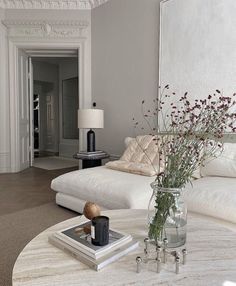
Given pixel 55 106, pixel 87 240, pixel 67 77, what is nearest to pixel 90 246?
pixel 87 240

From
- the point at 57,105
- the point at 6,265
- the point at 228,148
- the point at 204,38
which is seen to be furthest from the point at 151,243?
the point at 57,105

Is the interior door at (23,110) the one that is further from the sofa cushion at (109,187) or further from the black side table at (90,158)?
the sofa cushion at (109,187)

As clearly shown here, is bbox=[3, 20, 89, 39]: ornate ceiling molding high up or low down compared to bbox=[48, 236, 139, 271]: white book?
up

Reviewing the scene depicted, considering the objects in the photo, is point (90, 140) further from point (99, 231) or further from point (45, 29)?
point (99, 231)

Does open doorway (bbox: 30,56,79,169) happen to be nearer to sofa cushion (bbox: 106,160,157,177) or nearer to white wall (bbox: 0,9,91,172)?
white wall (bbox: 0,9,91,172)

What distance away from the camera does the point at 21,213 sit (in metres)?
2.73

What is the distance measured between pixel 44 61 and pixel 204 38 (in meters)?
5.85

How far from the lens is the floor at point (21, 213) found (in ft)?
6.17

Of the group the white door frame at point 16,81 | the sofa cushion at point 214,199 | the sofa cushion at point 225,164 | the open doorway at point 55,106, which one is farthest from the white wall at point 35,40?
the sofa cushion at point 214,199

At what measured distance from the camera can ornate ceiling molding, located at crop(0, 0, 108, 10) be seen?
4.56m

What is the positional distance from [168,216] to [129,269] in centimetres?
26

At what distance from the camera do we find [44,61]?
773 centimetres

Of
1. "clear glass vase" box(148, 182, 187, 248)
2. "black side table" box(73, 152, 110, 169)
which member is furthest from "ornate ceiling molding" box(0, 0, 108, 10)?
"clear glass vase" box(148, 182, 187, 248)

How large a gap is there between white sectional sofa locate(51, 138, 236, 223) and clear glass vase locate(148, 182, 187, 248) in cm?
80
